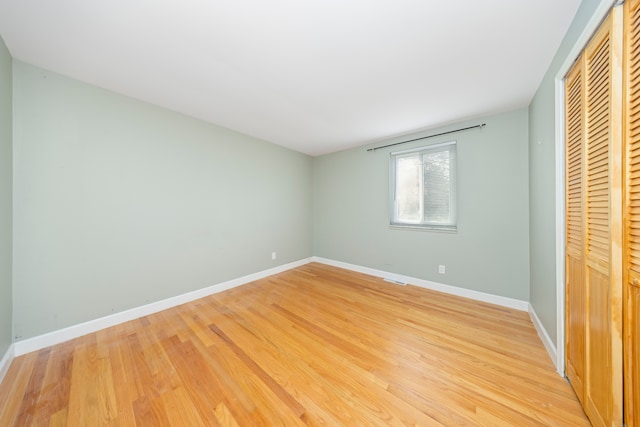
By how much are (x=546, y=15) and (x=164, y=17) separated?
2362 mm

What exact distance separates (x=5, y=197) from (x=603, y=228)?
12.5 feet

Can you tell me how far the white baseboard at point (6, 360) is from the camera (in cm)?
145

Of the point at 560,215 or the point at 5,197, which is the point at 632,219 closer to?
the point at 560,215

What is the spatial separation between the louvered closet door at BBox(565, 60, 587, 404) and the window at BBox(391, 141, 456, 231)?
1.46 metres

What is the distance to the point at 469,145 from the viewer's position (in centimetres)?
269

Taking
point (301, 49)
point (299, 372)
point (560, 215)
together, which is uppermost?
point (301, 49)

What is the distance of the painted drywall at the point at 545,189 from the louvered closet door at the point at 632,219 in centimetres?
51

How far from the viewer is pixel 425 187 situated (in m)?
3.11

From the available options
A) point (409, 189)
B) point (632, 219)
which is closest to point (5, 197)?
point (632, 219)

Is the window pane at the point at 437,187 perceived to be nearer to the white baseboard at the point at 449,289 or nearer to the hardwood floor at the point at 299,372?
the white baseboard at the point at 449,289

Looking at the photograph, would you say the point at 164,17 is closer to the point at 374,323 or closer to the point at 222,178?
the point at 222,178

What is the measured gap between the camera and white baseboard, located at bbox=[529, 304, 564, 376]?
154cm

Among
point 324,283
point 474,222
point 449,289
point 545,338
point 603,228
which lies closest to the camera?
point 603,228

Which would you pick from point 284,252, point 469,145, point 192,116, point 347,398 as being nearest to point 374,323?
point 347,398
